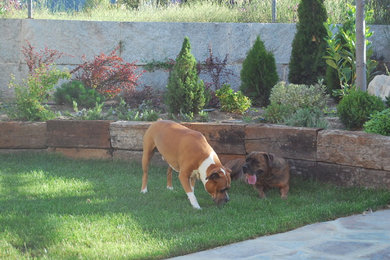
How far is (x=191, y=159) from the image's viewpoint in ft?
19.7

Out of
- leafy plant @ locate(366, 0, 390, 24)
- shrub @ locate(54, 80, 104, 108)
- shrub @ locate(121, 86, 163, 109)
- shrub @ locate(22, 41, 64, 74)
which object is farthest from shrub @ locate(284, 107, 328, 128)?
leafy plant @ locate(366, 0, 390, 24)

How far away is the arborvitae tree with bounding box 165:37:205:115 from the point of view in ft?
28.5

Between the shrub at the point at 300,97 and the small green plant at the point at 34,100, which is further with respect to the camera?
the small green plant at the point at 34,100

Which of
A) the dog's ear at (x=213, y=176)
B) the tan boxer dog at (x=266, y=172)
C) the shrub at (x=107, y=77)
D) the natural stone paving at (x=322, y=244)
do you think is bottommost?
the natural stone paving at (x=322, y=244)

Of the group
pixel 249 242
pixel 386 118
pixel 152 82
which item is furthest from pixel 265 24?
pixel 249 242

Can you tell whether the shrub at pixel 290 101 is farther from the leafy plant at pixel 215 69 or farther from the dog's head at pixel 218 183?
the leafy plant at pixel 215 69

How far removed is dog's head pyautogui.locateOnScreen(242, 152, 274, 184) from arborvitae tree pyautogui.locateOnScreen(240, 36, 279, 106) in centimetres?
353

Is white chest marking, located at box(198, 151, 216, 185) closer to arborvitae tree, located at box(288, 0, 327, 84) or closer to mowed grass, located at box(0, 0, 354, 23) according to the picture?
arborvitae tree, located at box(288, 0, 327, 84)

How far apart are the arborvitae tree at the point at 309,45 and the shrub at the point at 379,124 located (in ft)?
13.2

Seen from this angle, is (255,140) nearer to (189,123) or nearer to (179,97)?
(189,123)

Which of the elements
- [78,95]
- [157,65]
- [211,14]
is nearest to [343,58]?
→ [157,65]

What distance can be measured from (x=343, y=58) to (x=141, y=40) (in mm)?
4661

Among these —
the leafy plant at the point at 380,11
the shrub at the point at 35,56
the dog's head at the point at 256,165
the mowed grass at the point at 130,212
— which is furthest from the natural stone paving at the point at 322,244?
the leafy plant at the point at 380,11

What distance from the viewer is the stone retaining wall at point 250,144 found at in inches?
253
